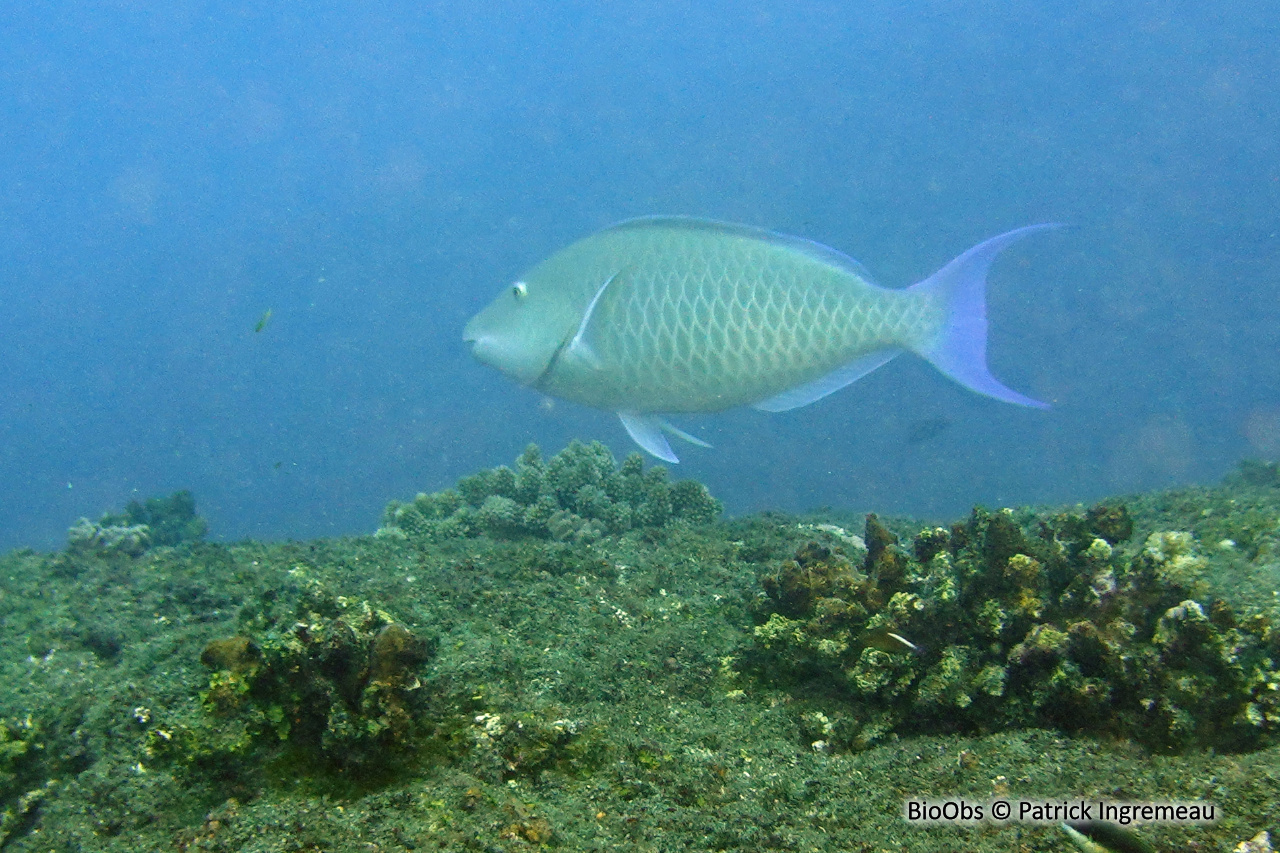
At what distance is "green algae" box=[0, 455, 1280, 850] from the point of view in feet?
5.88

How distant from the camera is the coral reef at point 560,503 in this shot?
545 centimetres

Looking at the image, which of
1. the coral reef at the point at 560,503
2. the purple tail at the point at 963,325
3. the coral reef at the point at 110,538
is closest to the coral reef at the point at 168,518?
the coral reef at the point at 110,538

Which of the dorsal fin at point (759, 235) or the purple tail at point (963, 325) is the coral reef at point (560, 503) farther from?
the purple tail at point (963, 325)

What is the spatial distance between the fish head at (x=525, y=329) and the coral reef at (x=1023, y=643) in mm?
2154

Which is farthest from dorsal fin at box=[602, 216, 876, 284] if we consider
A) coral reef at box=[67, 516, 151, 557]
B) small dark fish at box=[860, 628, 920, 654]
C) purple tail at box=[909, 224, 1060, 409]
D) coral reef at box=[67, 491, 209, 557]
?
coral reef at box=[67, 516, 151, 557]

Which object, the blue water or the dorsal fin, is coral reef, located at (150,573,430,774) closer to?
the dorsal fin

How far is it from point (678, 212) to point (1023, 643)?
107 feet

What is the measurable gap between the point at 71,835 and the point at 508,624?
4.88ft

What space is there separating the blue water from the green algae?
68.7 ft

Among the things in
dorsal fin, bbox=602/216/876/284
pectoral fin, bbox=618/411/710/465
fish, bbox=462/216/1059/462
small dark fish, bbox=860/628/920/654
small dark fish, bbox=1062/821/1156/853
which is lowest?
small dark fish, bbox=1062/821/1156/853

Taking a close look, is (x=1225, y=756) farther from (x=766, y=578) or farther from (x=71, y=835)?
(x=71, y=835)

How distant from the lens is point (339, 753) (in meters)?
2.00

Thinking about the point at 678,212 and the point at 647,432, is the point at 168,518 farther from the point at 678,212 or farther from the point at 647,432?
the point at 678,212

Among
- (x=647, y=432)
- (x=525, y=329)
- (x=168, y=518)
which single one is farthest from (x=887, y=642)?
(x=168, y=518)
